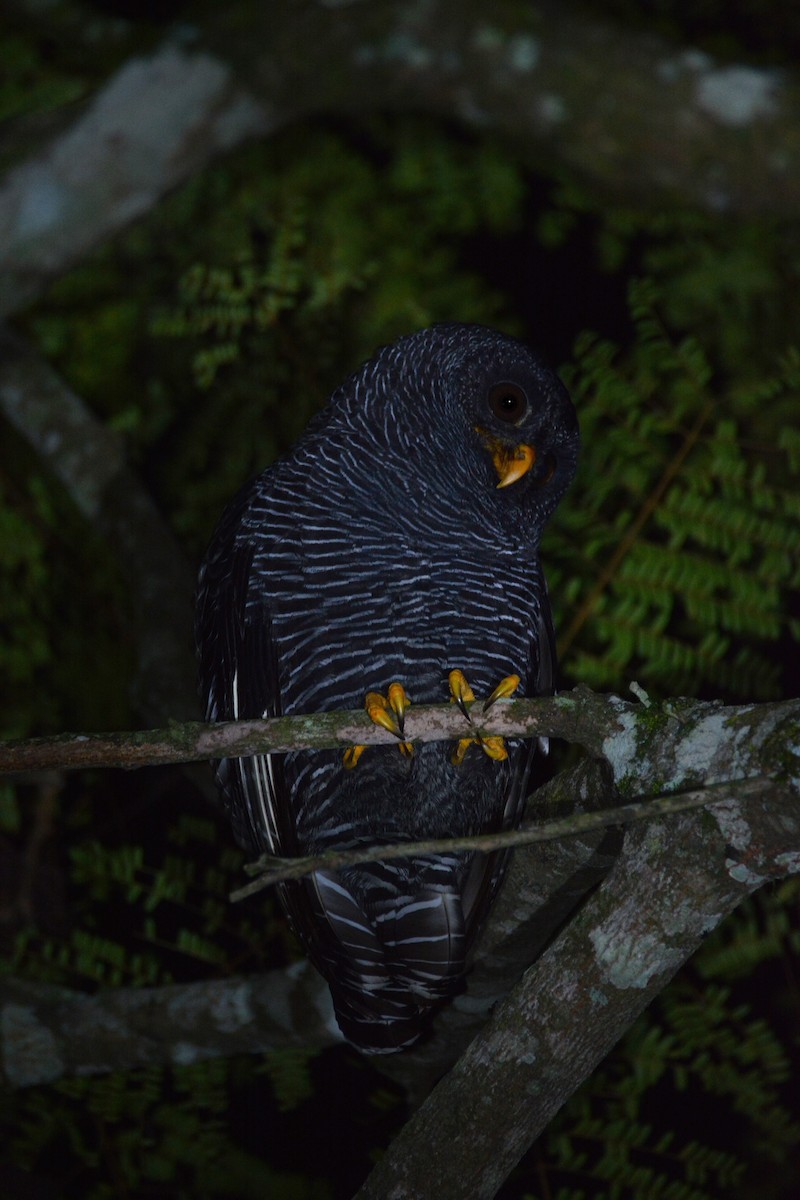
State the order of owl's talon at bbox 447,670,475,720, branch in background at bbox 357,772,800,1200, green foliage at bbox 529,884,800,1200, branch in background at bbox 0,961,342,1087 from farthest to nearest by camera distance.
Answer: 1. green foliage at bbox 529,884,800,1200
2. branch in background at bbox 0,961,342,1087
3. owl's talon at bbox 447,670,475,720
4. branch in background at bbox 357,772,800,1200

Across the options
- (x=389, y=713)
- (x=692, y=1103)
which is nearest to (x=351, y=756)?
(x=389, y=713)

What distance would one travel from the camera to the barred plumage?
2377mm

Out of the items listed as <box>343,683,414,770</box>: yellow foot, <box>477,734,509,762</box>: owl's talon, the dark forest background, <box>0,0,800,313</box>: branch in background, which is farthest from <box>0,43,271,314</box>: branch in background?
<box>477,734,509,762</box>: owl's talon

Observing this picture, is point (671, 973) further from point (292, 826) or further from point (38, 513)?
point (38, 513)

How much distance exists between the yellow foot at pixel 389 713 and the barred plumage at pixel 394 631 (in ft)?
0.20

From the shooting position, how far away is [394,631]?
236cm

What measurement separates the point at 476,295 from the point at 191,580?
1.49 metres

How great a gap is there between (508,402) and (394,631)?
A: 0.61 metres

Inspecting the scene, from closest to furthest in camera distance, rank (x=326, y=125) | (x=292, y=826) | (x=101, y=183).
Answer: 1. (x=292, y=826)
2. (x=101, y=183)
3. (x=326, y=125)

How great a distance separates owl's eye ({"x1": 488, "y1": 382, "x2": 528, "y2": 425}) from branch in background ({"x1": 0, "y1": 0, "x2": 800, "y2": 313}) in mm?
1536

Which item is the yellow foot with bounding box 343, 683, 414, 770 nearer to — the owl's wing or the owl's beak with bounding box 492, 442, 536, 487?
the owl's wing

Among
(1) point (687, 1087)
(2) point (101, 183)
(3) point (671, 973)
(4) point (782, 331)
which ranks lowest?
(1) point (687, 1087)

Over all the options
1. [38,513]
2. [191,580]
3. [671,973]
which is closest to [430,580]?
[671,973]

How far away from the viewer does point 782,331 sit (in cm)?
387
